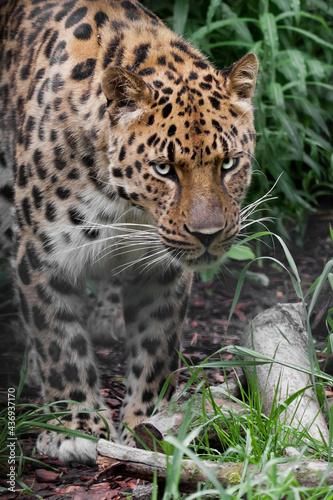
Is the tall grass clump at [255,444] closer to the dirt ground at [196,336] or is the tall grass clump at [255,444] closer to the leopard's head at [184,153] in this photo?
the dirt ground at [196,336]

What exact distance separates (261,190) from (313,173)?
1.35 meters

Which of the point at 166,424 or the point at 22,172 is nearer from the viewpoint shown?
the point at 166,424

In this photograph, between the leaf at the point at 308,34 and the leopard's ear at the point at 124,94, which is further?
the leaf at the point at 308,34

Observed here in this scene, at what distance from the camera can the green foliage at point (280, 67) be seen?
323 inches

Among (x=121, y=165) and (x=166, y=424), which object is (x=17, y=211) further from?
(x=166, y=424)

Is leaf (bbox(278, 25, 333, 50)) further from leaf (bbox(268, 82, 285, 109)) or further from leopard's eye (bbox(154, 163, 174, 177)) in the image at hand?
leopard's eye (bbox(154, 163, 174, 177))

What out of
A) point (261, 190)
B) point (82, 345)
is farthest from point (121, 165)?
point (261, 190)

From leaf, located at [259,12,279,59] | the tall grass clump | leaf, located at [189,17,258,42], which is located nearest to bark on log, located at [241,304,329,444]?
the tall grass clump

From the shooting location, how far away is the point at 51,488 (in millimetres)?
4758

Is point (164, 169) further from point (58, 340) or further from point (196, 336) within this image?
point (196, 336)

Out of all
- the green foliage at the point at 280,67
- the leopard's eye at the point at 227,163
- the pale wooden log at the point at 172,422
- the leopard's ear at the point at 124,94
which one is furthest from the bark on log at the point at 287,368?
the green foliage at the point at 280,67

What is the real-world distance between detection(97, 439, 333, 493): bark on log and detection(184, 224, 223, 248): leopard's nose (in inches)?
57.3

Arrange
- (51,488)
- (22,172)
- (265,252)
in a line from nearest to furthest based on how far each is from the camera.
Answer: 1. (51,488)
2. (22,172)
3. (265,252)

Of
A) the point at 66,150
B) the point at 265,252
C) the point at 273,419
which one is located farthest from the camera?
the point at 265,252
